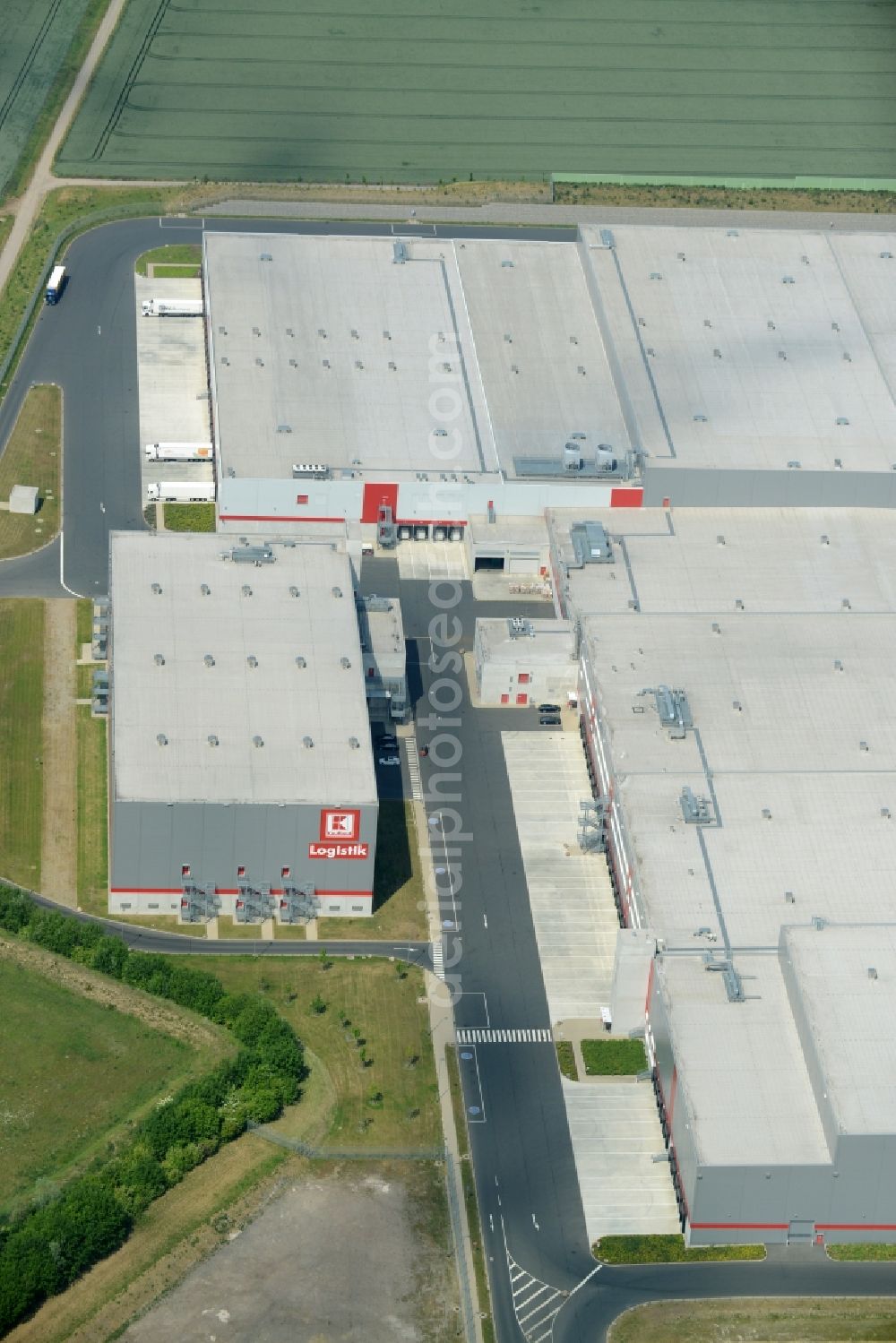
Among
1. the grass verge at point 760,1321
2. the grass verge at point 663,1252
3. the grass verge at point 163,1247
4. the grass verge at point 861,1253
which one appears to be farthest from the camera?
the grass verge at point 861,1253

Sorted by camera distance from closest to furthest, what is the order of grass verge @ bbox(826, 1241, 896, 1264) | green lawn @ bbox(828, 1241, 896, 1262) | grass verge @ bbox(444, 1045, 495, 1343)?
grass verge @ bbox(444, 1045, 495, 1343) < grass verge @ bbox(826, 1241, 896, 1264) < green lawn @ bbox(828, 1241, 896, 1262)

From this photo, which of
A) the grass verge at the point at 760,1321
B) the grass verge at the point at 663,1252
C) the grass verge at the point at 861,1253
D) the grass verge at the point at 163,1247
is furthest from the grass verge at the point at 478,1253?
the grass verge at the point at 861,1253

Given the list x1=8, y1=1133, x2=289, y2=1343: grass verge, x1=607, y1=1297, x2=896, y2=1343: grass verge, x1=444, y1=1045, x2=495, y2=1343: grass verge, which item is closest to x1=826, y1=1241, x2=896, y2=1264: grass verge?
x1=607, y1=1297, x2=896, y2=1343: grass verge

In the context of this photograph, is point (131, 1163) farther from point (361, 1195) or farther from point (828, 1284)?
point (828, 1284)

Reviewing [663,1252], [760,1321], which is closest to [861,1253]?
[760,1321]

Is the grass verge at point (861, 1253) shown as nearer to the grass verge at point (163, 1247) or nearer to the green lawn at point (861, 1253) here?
the green lawn at point (861, 1253)

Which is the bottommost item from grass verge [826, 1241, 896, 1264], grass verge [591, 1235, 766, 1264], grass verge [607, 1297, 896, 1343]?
grass verge [607, 1297, 896, 1343]

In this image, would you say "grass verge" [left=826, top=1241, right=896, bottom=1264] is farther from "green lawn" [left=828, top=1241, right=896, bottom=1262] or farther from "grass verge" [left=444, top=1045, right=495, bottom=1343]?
"grass verge" [left=444, top=1045, right=495, bottom=1343]
